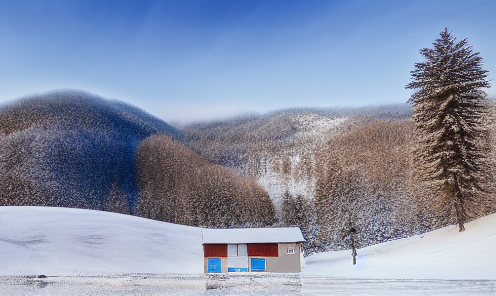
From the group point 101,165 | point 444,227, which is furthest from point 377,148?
point 101,165

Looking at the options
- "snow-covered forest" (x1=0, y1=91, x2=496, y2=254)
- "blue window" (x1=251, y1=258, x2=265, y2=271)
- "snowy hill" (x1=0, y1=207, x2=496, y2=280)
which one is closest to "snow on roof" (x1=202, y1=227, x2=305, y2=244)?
"blue window" (x1=251, y1=258, x2=265, y2=271)

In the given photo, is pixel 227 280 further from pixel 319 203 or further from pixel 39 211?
pixel 39 211

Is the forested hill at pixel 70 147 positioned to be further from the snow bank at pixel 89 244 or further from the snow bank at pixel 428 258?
the snow bank at pixel 428 258

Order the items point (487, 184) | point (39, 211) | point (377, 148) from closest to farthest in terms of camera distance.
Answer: point (487, 184), point (39, 211), point (377, 148)

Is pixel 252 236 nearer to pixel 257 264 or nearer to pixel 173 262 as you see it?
pixel 257 264

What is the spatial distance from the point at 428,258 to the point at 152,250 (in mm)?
7671

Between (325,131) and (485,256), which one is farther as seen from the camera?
(325,131)

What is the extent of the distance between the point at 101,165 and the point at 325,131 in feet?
34.7

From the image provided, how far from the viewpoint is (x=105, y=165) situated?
18.8m

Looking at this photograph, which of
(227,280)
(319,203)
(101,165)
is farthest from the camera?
(101,165)

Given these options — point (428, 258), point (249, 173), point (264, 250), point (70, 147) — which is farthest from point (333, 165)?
point (70, 147)

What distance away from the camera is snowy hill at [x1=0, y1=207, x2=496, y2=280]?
880cm

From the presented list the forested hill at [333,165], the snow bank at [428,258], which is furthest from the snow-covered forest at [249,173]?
the snow bank at [428,258]

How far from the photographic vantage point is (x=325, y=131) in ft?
57.8
